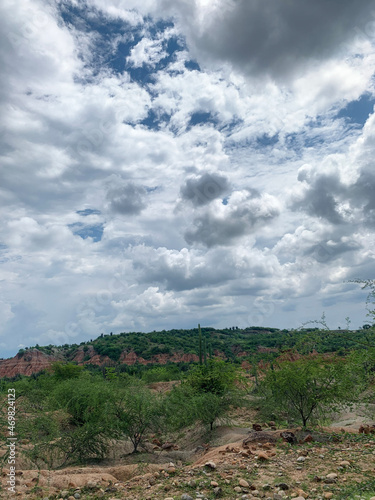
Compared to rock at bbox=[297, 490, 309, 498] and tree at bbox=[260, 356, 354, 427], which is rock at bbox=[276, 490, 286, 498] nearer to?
rock at bbox=[297, 490, 309, 498]

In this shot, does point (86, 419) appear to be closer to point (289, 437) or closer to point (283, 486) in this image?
point (289, 437)

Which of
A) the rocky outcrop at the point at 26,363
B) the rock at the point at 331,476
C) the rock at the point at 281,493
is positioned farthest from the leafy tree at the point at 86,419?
the rocky outcrop at the point at 26,363

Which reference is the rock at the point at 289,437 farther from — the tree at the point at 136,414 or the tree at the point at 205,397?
the tree at the point at 136,414

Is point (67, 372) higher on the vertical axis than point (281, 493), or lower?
lower

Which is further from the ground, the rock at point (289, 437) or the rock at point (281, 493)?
the rock at point (281, 493)

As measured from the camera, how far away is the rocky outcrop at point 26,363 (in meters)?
84.9

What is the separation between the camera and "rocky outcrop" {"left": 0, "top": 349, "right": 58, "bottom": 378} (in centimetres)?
8488

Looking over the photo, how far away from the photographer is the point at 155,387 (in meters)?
42.8

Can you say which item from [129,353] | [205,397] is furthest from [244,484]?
[129,353]

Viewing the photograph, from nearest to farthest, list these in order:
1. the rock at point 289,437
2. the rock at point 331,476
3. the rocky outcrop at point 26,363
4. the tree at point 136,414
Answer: the rock at point 331,476 < the rock at point 289,437 < the tree at point 136,414 < the rocky outcrop at point 26,363

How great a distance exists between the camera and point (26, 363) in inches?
3487

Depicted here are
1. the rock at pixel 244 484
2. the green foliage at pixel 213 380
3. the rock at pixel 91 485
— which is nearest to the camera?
the rock at pixel 244 484

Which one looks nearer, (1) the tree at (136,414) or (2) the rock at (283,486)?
(2) the rock at (283,486)

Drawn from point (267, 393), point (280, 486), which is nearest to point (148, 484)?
point (280, 486)
